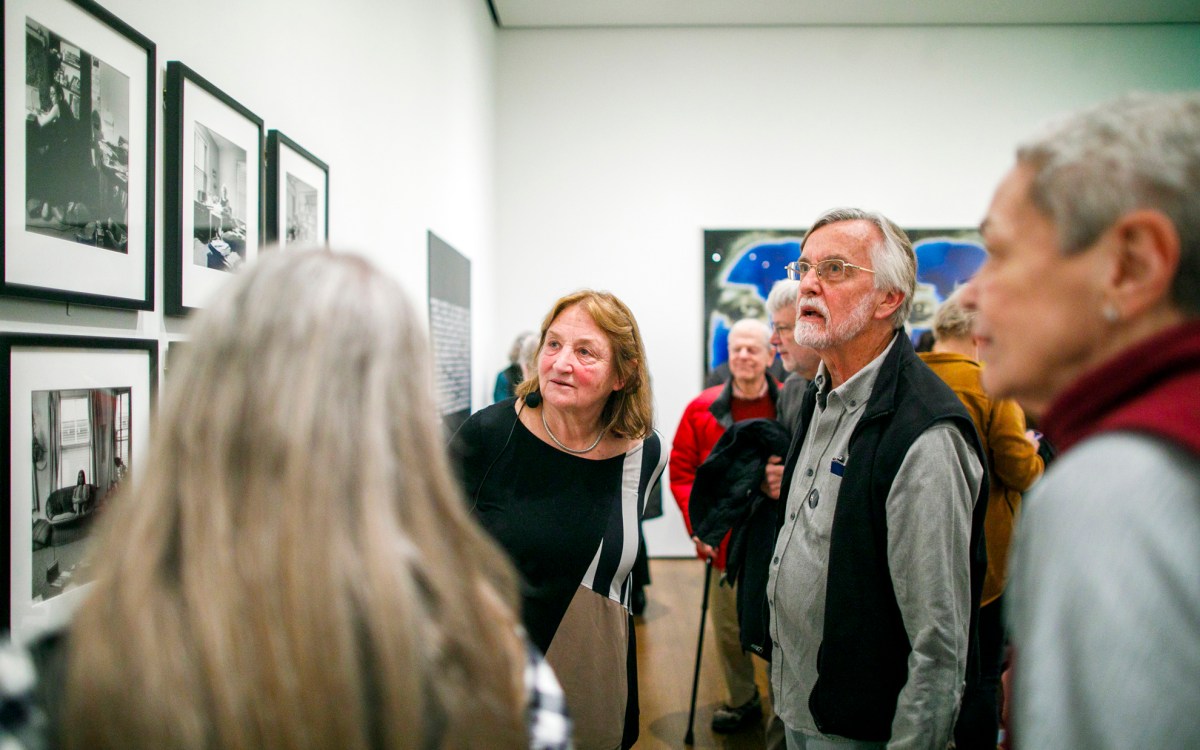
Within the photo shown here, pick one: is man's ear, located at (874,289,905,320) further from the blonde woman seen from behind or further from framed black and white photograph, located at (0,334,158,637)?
framed black and white photograph, located at (0,334,158,637)

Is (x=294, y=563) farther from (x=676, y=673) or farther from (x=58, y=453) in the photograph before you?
(x=676, y=673)

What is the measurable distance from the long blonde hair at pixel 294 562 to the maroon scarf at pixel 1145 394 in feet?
1.90

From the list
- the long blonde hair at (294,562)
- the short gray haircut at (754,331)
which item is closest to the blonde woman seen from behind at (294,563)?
the long blonde hair at (294,562)

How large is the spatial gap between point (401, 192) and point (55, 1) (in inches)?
78.3

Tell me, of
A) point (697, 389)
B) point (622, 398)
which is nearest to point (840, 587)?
point (622, 398)

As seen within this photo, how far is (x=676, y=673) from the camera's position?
11.4ft

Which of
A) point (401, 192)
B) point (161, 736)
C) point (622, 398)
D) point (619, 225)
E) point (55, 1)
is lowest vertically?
point (161, 736)

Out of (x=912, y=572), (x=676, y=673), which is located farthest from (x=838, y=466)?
(x=676, y=673)

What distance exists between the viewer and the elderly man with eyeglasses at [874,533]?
1.34 metres

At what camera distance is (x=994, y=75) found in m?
5.57

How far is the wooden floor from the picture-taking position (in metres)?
2.89

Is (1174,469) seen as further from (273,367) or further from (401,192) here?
(401,192)

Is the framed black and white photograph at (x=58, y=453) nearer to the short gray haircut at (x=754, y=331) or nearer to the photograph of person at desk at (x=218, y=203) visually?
the photograph of person at desk at (x=218, y=203)

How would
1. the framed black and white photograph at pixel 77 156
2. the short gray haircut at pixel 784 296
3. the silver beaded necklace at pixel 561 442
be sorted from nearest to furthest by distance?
the framed black and white photograph at pixel 77 156 → the silver beaded necklace at pixel 561 442 → the short gray haircut at pixel 784 296
